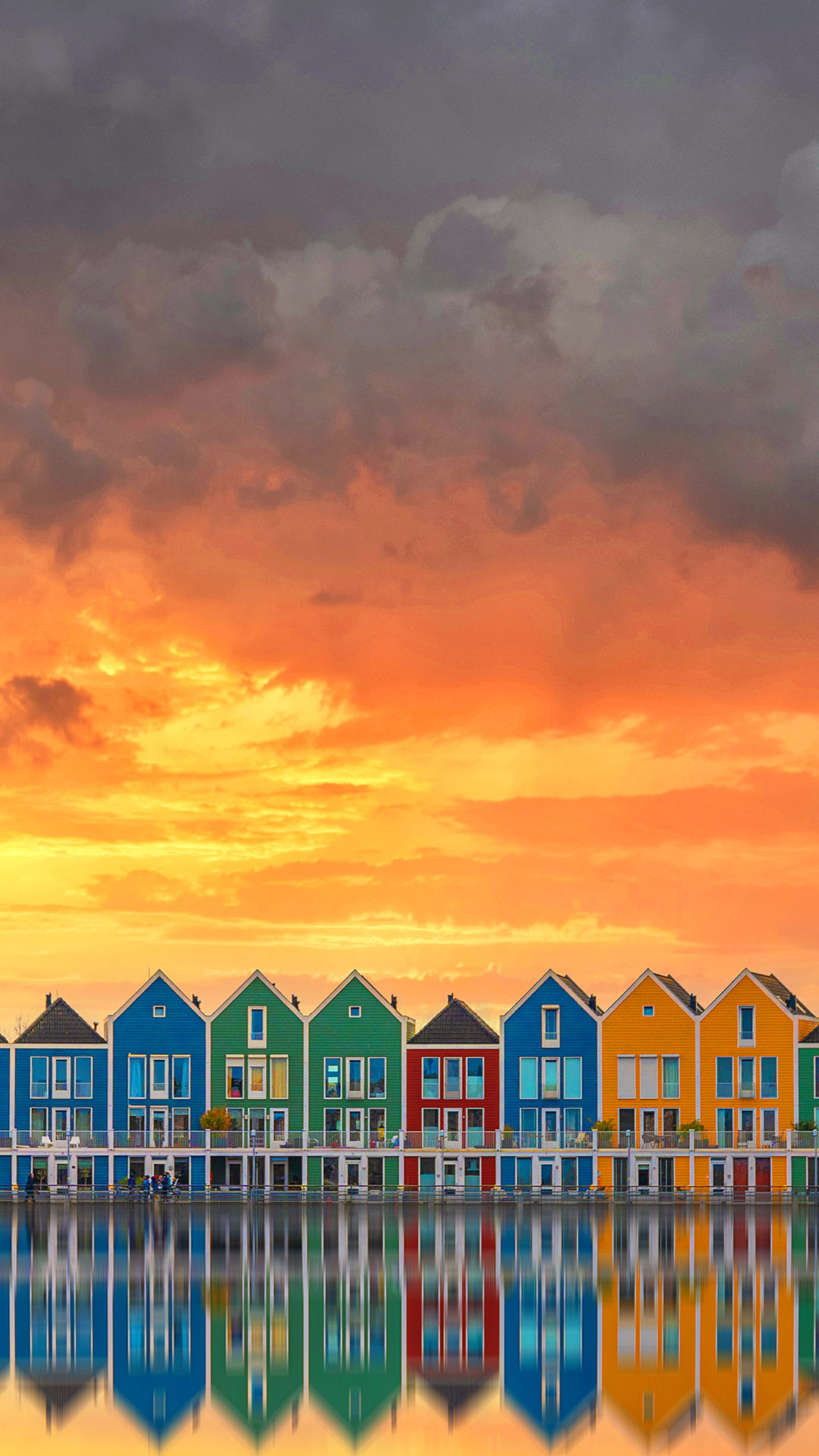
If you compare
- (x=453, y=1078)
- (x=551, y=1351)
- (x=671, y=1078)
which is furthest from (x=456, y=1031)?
(x=551, y=1351)

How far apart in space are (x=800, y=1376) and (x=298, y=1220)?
4574 centimetres

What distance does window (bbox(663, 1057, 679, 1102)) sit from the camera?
3649 inches

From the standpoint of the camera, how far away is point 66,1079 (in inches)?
3716

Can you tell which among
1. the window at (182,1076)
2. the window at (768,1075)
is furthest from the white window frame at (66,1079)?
the window at (768,1075)

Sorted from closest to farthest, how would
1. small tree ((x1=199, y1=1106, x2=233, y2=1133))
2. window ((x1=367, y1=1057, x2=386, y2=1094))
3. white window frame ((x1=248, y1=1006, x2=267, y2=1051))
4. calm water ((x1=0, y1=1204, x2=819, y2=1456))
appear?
calm water ((x1=0, y1=1204, x2=819, y2=1456)) → small tree ((x1=199, y1=1106, x2=233, y2=1133)) → window ((x1=367, y1=1057, x2=386, y2=1094)) → white window frame ((x1=248, y1=1006, x2=267, y2=1051))

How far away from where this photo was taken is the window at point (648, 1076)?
92875 mm

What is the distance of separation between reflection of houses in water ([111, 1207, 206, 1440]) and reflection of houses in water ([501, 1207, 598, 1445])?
5.34 m

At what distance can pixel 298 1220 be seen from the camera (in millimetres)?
74188

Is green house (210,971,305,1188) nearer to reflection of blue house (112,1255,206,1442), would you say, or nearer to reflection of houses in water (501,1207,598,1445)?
reflection of houses in water (501,1207,598,1445)

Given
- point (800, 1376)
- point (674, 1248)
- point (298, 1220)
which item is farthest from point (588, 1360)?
point (298, 1220)

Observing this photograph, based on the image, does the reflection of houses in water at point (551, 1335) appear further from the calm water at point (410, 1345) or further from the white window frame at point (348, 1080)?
the white window frame at point (348, 1080)

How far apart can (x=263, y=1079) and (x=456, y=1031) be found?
10076mm

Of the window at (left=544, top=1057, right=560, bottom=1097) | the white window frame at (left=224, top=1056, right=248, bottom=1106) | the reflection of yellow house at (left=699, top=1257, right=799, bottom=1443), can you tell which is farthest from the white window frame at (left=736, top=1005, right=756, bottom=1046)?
the reflection of yellow house at (left=699, top=1257, right=799, bottom=1443)

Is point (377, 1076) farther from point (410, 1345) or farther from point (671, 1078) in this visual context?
point (410, 1345)
